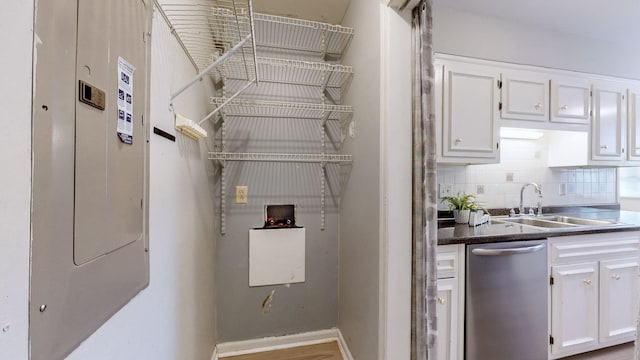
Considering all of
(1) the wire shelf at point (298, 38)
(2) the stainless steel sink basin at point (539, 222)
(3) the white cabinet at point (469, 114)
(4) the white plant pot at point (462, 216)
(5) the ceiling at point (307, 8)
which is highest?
(5) the ceiling at point (307, 8)

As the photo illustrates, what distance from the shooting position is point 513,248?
150cm

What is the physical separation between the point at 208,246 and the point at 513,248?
1931 millimetres

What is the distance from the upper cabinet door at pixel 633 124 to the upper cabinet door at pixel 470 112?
1482 millimetres

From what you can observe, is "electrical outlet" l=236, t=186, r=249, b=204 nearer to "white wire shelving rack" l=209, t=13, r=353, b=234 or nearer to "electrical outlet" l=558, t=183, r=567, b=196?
"white wire shelving rack" l=209, t=13, r=353, b=234

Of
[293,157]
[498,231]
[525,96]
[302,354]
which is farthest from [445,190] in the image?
[302,354]

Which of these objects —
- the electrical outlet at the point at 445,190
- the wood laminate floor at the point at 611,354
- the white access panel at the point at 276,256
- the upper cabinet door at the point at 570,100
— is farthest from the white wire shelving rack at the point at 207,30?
the wood laminate floor at the point at 611,354

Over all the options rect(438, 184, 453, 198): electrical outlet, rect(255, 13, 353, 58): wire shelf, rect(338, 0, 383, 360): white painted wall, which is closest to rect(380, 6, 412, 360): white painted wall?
rect(338, 0, 383, 360): white painted wall

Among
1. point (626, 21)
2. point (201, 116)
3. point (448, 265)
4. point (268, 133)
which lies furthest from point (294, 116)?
point (626, 21)

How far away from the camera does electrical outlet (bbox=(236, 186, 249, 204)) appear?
74.6 inches

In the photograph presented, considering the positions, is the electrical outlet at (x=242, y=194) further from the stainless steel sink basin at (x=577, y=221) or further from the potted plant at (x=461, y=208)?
the stainless steel sink basin at (x=577, y=221)

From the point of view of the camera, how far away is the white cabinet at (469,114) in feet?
5.78

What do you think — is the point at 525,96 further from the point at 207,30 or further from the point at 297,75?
the point at 207,30

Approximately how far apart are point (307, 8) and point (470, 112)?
55.6 inches

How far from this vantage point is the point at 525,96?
1913 mm
